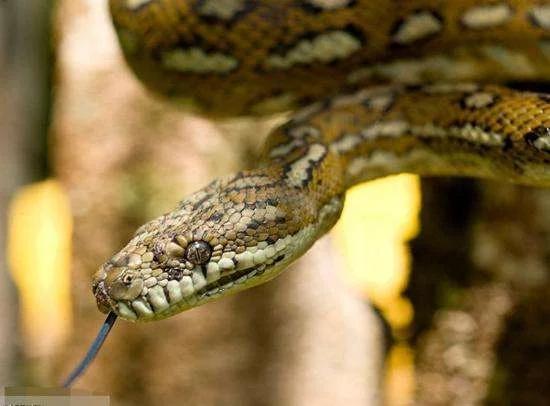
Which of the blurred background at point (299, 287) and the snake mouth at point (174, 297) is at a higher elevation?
the snake mouth at point (174, 297)

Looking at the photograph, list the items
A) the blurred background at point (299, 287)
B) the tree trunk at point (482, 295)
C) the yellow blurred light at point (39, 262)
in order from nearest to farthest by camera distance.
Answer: the tree trunk at point (482, 295)
the blurred background at point (299, 287)
the yellow blurred light at point (39, 262)

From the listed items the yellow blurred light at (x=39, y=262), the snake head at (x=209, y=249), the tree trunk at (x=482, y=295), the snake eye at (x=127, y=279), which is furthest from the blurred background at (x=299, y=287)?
the snake eye at (x=127, y=279)

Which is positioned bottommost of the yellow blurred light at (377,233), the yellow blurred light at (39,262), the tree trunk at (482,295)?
the yellow blurred light at (39,262)

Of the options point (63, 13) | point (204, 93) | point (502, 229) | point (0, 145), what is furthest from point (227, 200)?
point (0, 145)

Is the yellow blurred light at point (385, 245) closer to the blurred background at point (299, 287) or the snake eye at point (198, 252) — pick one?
the blurred background at point (299, 287)

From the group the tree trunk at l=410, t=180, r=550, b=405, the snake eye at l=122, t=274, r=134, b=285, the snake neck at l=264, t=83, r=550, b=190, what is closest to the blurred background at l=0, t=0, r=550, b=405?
the tree trunk at l=410, t=180, r=550, b=405

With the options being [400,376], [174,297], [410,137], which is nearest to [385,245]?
[400,376]

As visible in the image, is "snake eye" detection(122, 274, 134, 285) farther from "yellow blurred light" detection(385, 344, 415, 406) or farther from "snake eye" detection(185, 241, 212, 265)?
"yellow blurred light" detection(385, 344, 415, 406)
